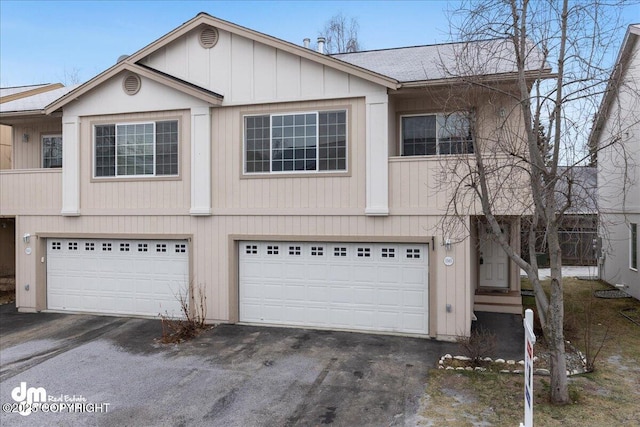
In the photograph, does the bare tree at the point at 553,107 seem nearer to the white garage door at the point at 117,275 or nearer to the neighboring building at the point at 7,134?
the white garage door at the point at 117,275

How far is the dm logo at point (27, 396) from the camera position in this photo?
20.9 feet

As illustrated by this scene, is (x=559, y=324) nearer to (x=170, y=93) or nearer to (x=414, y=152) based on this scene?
(x=414, y=152)

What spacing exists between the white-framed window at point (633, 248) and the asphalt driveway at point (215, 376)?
834 centimetres

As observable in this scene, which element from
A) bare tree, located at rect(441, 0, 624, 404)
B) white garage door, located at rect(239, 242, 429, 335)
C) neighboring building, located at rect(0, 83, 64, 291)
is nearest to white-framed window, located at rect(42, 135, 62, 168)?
neighboring building, located at rect(0, 83, 64, 291)

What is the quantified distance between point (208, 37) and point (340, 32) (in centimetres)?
1877

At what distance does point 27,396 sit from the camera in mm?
6742

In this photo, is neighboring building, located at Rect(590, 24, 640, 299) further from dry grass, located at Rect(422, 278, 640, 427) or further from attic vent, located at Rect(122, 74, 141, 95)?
attic vent, located at Rect(122, 74, 141, 95)

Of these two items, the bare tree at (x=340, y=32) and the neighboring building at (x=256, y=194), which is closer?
the neighboring building at (x=256, y=194)

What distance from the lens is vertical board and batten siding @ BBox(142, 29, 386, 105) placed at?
387 inches

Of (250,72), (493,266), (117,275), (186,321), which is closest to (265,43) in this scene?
(250,72)

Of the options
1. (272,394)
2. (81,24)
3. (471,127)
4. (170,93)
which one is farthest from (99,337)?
(81,24)

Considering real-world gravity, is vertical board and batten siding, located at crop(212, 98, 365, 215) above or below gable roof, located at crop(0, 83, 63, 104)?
below

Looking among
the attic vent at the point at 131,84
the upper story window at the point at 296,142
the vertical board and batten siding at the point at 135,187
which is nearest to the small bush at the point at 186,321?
the vertical board and batten siding at the point at 135,187

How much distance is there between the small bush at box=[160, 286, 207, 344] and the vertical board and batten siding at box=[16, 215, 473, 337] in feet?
0.63
